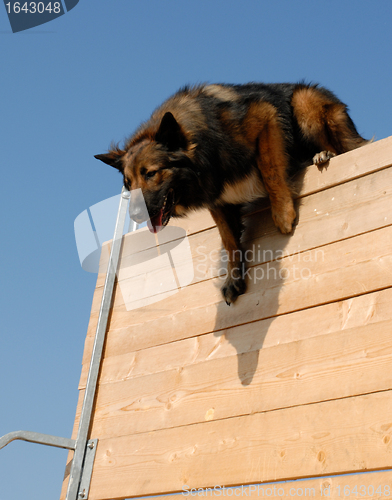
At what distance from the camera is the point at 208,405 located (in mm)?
2447

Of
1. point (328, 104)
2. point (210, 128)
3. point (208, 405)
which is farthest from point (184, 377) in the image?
point (328, 104)

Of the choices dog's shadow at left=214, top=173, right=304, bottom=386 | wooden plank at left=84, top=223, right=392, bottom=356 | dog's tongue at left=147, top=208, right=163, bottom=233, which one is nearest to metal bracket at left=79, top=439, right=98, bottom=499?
wooden plank at left=84, top=223, right=392, bottom=356

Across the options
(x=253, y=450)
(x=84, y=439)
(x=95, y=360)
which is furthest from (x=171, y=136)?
(x=84, y=439)

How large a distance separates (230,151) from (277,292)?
2.85ft

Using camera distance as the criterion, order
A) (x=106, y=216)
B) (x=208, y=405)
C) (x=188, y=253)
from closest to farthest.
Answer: (x=208, y=405) < (x=188, y=253) < (x=106, y=216)

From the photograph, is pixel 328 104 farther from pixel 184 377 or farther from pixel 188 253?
pixel 184 377

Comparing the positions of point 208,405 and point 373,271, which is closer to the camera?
point 373,271

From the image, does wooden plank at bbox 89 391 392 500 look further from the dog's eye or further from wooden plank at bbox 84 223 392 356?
the dog's eye

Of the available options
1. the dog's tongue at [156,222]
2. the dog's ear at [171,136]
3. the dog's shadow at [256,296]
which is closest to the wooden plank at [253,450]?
the dog's shadow at [256,296]

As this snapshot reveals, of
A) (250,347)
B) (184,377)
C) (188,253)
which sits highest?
(188,253)

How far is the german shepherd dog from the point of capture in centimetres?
271

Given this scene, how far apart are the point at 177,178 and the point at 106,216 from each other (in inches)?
39.4

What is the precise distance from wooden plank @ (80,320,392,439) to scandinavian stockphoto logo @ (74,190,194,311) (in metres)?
0.60

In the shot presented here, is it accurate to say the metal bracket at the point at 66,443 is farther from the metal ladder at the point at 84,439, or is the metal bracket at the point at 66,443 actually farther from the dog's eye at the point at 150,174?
the dog's eye at the point at 150,174
